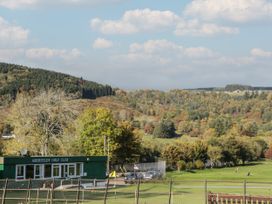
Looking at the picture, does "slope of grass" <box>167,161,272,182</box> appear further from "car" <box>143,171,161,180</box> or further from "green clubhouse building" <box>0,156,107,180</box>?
"green clubhouse building" <box>0,156,107,180</box>

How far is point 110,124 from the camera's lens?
9025 cm

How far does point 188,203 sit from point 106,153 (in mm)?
45665

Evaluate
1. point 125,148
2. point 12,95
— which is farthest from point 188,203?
point 12,95

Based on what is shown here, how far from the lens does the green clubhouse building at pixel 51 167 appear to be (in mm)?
53250

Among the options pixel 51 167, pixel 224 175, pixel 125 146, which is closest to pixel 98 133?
pixel 125 146

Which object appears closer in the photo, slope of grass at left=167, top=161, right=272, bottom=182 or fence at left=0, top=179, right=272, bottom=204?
fence at left=0, top=179, right=272, bottom=204

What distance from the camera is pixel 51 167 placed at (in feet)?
189

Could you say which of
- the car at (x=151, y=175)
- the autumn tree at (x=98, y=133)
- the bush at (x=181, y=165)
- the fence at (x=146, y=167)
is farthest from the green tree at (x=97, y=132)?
the bush at (x=181, y=165)

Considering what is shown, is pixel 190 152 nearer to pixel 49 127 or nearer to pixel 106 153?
pixel 106 153

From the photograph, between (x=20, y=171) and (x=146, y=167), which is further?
Answer: (x=146, y=167)

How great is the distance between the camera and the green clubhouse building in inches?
2096

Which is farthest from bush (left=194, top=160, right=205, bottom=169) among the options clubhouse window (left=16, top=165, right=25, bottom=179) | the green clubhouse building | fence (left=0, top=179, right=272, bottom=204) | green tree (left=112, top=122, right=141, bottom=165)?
clubhouse window (left=16, top=165, right=25, bottom=179)

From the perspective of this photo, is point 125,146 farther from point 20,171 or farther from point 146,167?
point 20,171

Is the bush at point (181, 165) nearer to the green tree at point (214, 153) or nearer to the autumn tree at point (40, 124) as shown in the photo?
the green tree at point (214, 153)
